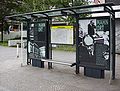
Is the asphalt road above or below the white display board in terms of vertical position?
below

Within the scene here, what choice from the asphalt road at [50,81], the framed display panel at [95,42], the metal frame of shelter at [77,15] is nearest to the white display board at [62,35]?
the metal frame of shelter at [77,15]

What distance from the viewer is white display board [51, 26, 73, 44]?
437 inches

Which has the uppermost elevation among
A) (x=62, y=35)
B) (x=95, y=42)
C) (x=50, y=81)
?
(x=62, y=35)

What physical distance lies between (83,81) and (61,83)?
0.81 metres

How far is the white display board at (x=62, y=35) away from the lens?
1109 centimetres

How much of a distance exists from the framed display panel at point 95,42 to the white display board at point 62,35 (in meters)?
1.04

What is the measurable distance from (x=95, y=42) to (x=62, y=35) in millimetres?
2187

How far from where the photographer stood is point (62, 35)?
11.3 meters

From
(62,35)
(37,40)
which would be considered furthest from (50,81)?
(37,40)

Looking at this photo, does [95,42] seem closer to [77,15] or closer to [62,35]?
[77,15]

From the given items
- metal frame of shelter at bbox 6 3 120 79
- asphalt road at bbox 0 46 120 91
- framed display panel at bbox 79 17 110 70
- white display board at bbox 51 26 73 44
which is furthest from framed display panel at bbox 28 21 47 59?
framed display panel at bbox 79 17 110 70

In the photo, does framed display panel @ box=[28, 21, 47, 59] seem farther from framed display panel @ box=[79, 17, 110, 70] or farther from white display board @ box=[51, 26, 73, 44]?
framed display panel @ box=[79, 17, 110, 70]

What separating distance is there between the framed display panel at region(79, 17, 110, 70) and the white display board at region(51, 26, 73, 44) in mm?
1036

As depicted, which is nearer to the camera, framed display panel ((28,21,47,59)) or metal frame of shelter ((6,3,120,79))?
metal frame of shelter ((6,3,120,79))
